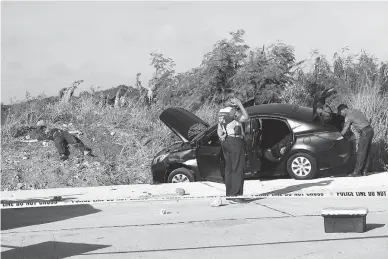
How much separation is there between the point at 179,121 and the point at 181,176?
1406 millimetres

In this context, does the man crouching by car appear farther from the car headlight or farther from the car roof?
the car headlight

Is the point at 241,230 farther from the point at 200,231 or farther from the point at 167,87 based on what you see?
the point at 167,87

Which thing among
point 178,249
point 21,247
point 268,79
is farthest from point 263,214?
point 268,79

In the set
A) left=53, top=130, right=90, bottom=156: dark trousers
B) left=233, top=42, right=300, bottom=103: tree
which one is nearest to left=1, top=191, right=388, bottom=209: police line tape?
left=53, top=130, right=90, bottom=156: dark trousers

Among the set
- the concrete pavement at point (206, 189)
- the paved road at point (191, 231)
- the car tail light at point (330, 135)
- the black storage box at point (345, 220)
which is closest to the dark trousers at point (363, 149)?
the concrete pavement at point (206, 189)

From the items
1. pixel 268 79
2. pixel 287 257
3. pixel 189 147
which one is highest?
pixel 268 79

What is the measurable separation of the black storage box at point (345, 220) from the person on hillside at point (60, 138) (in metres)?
9.52

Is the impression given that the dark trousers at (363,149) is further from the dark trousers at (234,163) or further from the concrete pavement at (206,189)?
the dark trousers at (234,163)

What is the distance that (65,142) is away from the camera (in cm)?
1811

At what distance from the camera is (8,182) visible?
651 inches

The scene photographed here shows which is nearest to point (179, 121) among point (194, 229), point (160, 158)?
point (160, 158)

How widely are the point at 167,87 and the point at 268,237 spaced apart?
14.4 m

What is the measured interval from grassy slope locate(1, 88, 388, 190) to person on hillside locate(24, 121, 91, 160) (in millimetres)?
162

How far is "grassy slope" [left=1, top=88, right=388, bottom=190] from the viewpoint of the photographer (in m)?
16.8
